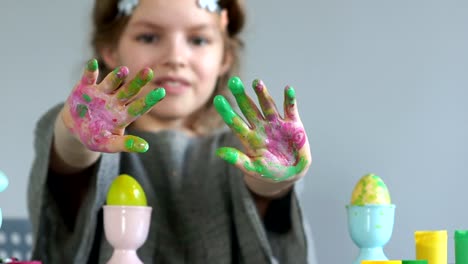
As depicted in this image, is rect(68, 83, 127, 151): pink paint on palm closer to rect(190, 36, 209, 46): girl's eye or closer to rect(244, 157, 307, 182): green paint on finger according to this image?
rect(244, 157, 307, 182): green paint on finger

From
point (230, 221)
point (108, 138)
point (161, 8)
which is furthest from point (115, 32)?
point (108, 138)

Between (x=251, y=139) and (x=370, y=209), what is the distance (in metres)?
0.11

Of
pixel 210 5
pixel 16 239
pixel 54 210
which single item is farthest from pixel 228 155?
pixel 16 239

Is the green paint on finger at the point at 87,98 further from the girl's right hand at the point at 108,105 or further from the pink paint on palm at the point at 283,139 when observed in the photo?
the pink paint on palm at the point at 283,139

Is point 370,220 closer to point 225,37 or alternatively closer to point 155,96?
point 155,96

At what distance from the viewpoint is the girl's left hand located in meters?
0.50

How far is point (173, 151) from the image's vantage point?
79cm

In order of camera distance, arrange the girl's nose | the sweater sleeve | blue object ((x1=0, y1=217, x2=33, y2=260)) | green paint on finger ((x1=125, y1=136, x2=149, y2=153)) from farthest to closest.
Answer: blue object ((x1=0, y1=217, x2=33, y2=260)), the girl's nose, the sweater sleeve, green paint on finger ((x1=125, y1=136, x2=149, y2=153))

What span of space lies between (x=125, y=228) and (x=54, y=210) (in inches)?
7.0

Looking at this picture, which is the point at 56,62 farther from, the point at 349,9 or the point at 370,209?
the point at 370,209

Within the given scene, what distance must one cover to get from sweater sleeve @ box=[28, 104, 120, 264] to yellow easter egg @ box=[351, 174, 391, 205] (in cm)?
24

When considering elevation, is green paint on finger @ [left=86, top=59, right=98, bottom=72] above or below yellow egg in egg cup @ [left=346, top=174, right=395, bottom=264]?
above

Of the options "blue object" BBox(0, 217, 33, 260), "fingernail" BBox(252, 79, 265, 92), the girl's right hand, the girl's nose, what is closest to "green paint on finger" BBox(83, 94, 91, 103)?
the girl's right hand

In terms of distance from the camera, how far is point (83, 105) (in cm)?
50
